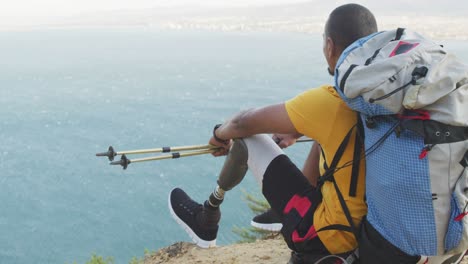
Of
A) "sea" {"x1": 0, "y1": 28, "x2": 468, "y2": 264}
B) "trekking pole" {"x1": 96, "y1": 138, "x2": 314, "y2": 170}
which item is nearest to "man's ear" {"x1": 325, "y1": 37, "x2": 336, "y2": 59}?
"sea" {"x1": 0, "y1": 28, "x2": 468, "y2": 264}

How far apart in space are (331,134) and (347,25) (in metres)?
0.52

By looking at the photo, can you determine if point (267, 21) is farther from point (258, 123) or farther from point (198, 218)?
point (258, 123)

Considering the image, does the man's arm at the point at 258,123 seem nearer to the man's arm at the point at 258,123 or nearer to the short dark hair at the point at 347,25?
the man's arm at the point at 258,123

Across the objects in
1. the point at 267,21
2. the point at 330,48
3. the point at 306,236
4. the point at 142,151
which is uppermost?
the point at 330,48

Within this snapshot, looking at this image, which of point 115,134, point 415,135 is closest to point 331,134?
point 415,135

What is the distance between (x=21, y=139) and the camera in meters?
44.5

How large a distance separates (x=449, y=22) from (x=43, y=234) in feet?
343

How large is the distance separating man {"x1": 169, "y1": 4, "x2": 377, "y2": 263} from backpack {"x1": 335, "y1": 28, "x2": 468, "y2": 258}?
132mm

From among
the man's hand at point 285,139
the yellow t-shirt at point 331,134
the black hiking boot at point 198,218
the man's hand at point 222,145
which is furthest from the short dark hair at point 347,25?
the black hiking boot at point 198,218

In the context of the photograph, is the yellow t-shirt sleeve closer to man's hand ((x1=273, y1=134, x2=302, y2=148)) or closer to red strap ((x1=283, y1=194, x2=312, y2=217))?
red strap ((x1=283, y1=194, x2=312, y2=217))

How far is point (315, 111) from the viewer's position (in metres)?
2.21

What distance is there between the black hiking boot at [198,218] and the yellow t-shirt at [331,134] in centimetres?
101

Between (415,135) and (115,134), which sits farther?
(115,134)

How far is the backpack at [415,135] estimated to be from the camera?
1.96 m
